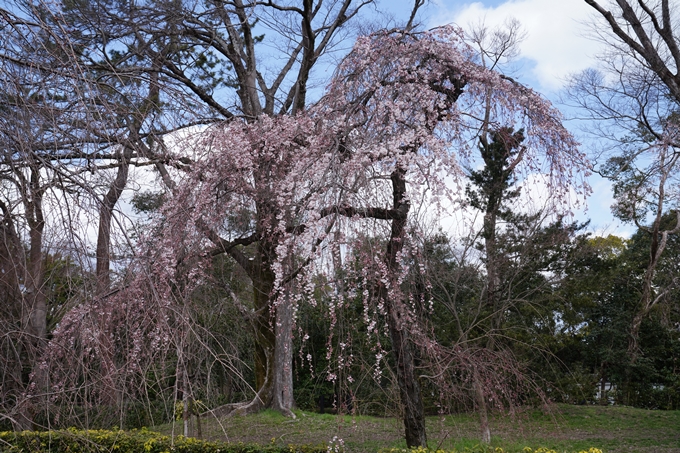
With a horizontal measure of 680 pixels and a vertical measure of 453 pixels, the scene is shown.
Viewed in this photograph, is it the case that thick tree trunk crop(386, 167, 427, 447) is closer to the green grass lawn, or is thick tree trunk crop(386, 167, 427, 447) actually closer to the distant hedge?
the distant hedge

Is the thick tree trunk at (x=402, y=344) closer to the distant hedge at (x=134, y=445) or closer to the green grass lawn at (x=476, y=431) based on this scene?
the distant hedge at (x=134, y=445)

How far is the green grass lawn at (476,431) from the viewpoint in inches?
258

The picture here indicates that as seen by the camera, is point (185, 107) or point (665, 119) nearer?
point (185, 107)

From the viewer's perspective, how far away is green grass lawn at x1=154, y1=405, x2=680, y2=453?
656 centimetres

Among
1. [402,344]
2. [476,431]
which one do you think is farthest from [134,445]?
[476,431]

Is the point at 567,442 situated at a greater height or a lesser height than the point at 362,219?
lesser

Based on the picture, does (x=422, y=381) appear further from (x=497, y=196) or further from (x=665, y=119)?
(x=665, y=119)

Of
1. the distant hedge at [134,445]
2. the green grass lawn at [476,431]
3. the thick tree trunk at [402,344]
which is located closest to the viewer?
the thick tree trunk at [402,344]

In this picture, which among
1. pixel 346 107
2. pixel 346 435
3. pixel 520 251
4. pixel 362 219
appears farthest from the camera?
pixel 520 251

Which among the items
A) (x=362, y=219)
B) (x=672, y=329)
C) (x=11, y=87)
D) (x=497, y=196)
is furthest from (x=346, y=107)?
(x=672, y=329)

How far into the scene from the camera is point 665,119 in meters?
8.85

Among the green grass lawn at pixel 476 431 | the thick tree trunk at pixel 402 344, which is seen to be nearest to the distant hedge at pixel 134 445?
the thick tree trunk at pixel 402 344

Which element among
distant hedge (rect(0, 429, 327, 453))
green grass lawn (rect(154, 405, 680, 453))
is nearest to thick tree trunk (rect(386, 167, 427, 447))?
distant hedge (rect(0, 429, 327, 453))

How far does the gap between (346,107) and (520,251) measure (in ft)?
19.3
